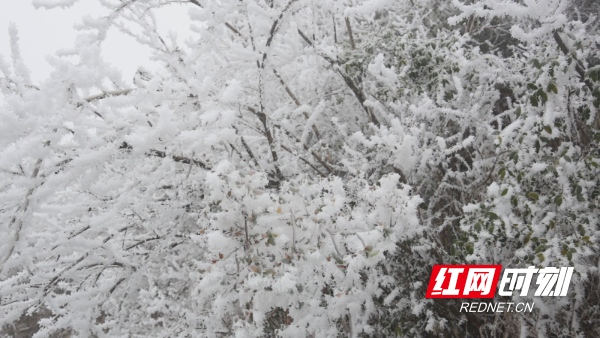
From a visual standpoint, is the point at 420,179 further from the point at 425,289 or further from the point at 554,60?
the point at 554,60

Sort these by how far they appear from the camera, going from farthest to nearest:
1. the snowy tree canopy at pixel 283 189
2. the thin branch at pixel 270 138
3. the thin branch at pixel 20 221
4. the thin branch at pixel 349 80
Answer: the thin branch at pixel 349 80 < the thin branch at pixel 270 138 < the snowy tree canopy at pixel 283 189 < the thin branch at pixel 20 221

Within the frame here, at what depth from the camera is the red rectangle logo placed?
260 centimetres

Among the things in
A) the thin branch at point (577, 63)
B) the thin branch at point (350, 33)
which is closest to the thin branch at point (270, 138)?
the thin branch at point (350, 33)

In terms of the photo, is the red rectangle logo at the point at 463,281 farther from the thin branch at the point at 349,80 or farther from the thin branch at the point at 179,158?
the thin branch at the point at 179,158

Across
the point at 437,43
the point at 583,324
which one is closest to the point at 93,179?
the point at 437,43

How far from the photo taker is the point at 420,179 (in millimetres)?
3385

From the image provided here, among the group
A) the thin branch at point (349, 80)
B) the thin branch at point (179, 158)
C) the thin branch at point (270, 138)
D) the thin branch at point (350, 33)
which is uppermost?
the thin branch at point (350, 33)

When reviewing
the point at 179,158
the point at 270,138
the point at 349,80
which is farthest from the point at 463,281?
the point at 179,158

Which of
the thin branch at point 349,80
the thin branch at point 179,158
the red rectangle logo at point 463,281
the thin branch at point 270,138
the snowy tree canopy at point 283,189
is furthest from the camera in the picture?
the thin branch at point 349,80

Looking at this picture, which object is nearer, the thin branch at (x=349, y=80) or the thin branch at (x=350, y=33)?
the thin branch at (x=349, y=80)

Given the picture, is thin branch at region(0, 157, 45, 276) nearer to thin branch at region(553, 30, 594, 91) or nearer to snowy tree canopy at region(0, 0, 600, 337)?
snowy tree canopy at region(0, 0, 600, 337)

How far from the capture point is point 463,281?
8.77 feet

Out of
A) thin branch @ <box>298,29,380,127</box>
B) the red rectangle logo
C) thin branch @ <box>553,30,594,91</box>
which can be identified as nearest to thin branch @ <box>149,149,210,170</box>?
thin branch @ <box>298,29,380,127</box>

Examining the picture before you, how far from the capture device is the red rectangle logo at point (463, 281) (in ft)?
8.54
